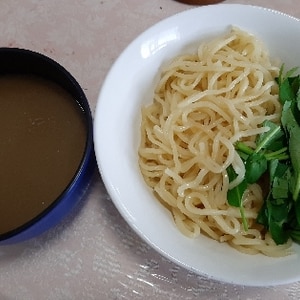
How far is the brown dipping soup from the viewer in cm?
99

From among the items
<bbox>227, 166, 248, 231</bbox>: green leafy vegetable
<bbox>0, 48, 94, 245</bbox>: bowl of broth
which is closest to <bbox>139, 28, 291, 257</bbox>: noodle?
<bbox>227, 166, 248, 231</bbox>: green leafy vegetable

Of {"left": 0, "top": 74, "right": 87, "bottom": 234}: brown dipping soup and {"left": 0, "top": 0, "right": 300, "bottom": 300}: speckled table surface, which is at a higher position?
{"left": 0, "top": 74, "right": 87, "bottom": 234}: brown dipping soup

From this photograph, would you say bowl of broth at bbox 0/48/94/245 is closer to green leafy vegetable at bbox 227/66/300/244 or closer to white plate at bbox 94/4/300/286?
white plate at bbox 94/4/300/286

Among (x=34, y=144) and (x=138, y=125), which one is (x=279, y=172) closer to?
(x=138, y=125)

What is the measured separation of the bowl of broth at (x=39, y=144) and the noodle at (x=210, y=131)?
14 centimetres

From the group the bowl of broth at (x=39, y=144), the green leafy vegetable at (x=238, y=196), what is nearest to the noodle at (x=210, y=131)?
the green leafy vegetable at (x=238, y=196)

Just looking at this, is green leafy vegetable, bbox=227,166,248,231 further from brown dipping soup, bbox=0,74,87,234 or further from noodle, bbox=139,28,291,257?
brown dipping soup, bbox=0,74,87,234

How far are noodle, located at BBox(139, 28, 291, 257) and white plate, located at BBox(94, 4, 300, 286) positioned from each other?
2cm

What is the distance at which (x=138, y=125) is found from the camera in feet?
3.59

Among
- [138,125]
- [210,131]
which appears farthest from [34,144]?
[210,131]

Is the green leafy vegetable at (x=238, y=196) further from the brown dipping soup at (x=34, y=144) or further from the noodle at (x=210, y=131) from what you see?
the brown dipping soup at (x=34, y=144)

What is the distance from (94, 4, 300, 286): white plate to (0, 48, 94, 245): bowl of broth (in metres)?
0.06

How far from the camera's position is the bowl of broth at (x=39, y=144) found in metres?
0.98

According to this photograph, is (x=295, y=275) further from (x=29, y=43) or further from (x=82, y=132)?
(x=29, y=43)
